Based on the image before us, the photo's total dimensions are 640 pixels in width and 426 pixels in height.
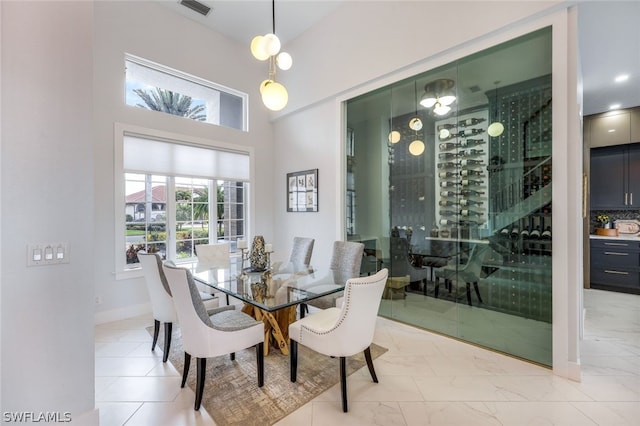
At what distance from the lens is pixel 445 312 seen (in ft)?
10.2

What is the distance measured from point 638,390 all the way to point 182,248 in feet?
16.5

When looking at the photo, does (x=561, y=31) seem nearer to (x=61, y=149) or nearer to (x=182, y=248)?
(x=61, y=149)

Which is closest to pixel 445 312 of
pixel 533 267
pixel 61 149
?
pixel 533 267

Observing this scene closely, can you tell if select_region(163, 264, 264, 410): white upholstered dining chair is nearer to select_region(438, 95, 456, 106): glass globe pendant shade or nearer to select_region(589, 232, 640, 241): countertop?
select_region(438, 95, 456, 106): glass globe pendant shade

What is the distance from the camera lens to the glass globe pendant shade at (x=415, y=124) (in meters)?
3.33

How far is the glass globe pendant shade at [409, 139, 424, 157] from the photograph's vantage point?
3.34 metres

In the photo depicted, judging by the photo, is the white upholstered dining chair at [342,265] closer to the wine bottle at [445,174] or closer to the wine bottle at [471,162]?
the wine bottle at [445,174]

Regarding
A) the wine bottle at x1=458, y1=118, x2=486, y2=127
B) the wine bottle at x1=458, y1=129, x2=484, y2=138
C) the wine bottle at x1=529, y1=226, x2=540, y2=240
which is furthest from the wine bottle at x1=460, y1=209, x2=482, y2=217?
the wine bottle at x1=458, y1=118, x2=486, y2=127

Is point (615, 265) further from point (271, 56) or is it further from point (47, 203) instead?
point (47, 203)

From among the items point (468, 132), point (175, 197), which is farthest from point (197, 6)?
point (468, 132)

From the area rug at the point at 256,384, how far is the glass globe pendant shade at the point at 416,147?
2.28 m

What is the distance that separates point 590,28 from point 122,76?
17.5 ft

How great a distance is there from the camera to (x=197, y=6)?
12.8ft

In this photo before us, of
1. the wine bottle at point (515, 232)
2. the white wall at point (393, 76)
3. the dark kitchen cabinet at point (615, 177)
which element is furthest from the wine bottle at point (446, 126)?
the dark kitchen cabinet at point (615, 177)
